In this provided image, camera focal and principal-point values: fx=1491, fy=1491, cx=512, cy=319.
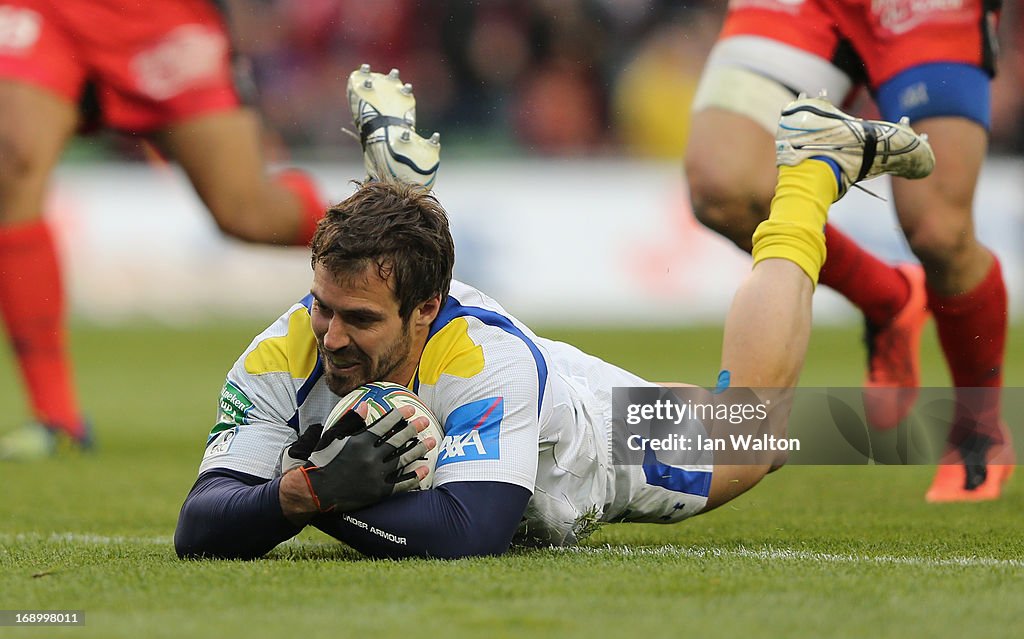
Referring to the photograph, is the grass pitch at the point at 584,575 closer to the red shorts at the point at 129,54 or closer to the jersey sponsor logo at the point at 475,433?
the jersey sponsor logo at the point at 475,433

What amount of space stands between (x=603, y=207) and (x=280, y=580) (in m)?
10.4

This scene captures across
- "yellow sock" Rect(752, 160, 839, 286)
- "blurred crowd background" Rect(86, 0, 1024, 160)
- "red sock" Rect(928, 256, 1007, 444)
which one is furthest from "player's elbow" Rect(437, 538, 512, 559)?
"blurred crowd background" Rect(86, 0, 1024, 160)

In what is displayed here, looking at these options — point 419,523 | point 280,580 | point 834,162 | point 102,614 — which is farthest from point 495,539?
point 834,162

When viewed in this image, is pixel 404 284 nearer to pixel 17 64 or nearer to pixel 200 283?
pixel 17 64

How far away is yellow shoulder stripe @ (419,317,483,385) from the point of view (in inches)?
133

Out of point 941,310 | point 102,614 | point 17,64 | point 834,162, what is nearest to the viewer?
point 102,614

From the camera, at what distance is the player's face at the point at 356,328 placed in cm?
326

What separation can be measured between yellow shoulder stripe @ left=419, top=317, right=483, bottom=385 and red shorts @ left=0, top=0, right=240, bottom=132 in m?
2.98

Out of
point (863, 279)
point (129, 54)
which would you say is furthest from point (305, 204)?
point (863, 279)

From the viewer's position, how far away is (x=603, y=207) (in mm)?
13141

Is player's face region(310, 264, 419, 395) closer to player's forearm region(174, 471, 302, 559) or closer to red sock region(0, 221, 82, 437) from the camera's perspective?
player's forearm region(174, 471, 302, 559)

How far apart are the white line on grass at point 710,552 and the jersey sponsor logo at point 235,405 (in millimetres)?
468

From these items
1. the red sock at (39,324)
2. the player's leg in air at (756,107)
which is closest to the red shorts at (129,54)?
the red sock at (39,324)

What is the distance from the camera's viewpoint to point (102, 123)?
20.5 ft
